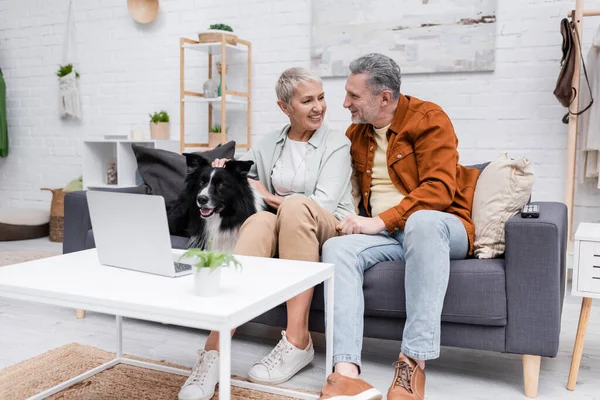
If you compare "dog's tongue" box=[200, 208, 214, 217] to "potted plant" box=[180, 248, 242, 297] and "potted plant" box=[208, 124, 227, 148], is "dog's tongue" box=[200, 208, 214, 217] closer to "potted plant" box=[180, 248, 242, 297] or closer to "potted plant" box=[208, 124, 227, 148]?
"potted plant" box=[180, 248, 242, 297]

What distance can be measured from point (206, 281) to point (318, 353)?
105 cm

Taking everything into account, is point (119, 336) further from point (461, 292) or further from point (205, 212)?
point (461, 292)

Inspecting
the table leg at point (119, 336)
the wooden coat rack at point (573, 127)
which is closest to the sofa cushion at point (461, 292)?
the table leg at point (119, 336)

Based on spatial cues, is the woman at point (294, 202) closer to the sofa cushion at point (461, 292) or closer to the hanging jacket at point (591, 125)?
the sofa cushion at point (461, 292)

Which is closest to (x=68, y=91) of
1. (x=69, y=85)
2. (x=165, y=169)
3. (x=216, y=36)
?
(x=69, y=85)

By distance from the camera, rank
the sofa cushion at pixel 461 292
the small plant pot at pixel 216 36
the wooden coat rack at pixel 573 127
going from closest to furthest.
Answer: the sofa cushion at pixel 461 292 → the wooden coat rack at pixel 573 127 → the small plant pot at pixel 216 36

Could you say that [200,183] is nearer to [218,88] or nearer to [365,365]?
[365,365]

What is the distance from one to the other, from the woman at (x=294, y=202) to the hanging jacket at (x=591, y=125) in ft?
5.31

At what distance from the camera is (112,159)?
4672 mm

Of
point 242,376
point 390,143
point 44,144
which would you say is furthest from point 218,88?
point 242,376

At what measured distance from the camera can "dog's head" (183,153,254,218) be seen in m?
2.16

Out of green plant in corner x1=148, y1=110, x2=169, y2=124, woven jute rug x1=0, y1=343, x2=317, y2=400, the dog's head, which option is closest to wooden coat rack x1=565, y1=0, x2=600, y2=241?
the dog's head

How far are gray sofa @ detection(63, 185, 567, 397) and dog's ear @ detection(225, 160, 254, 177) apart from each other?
60 cm

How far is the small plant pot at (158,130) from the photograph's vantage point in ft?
14.4
